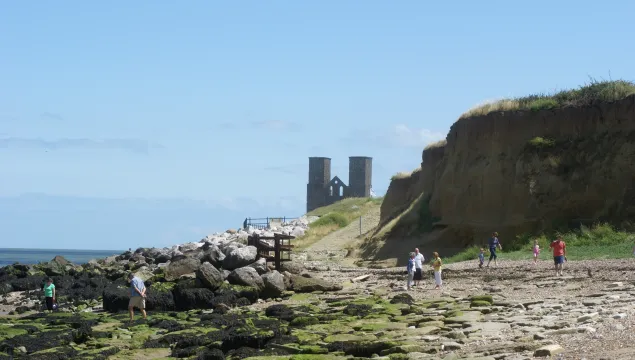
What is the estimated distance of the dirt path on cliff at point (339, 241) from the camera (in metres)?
50.2

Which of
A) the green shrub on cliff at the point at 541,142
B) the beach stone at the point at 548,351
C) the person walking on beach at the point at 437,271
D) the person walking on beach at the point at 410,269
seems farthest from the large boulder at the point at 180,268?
the beach stone at the point at 548,351

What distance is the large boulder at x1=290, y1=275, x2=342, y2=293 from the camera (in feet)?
96.7

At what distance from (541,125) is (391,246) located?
9.46 metres

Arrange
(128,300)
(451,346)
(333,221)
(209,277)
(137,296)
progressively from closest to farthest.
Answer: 1. (451,346)
2. (137,296)
3. (128,300)
4. (209,277)
5. (333,221)

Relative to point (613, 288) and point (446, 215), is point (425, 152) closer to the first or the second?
point (446, 215)

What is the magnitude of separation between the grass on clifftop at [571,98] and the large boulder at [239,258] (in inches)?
590

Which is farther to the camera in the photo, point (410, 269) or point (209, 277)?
point (209, 277)

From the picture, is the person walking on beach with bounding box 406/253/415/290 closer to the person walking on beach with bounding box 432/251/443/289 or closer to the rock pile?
the person walking on beach with bounding box 432/251/443/289

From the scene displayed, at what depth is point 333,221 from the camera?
70.4 metres

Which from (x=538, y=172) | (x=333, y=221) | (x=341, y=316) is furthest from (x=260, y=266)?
(x=333, y=221)

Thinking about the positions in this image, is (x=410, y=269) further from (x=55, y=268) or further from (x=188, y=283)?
(x=55, y=268)

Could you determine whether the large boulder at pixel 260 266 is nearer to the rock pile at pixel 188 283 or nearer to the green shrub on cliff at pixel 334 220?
the rock pile at pixel 188 283

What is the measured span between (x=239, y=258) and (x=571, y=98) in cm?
Answer: 1742

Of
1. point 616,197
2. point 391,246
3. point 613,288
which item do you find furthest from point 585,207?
point 613,288
